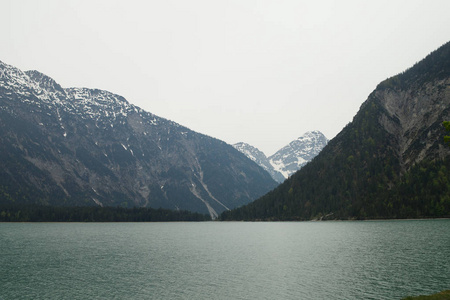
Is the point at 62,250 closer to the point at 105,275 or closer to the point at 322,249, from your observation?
the point at 105,275

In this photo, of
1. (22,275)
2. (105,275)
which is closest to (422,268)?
(105,275)

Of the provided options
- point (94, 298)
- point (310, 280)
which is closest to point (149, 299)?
point (94, 298)

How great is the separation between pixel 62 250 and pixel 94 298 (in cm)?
6063

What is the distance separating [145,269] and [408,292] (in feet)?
152

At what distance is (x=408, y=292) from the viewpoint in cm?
4703

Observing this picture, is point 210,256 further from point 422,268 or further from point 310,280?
point 422,268

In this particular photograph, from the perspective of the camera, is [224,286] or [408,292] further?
[224,286]

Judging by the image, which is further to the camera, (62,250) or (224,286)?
(62,250)

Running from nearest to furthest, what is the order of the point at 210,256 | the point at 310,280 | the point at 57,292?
the point at 57,292 < the point at 310,280 < the point at 210,256

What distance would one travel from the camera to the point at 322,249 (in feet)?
314

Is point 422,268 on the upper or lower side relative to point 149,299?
upper

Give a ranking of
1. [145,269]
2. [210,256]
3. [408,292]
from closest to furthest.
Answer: [408,292] < [145,269] < [210,256]

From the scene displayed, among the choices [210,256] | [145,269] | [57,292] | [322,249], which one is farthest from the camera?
[322,249]

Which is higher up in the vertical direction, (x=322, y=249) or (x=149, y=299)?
(x=322, y=249)
